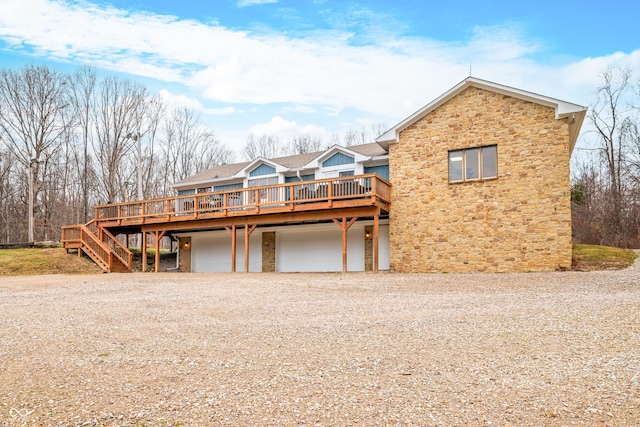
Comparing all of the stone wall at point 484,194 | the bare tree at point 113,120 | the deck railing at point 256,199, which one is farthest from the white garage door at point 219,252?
the bare tree at point 113,120

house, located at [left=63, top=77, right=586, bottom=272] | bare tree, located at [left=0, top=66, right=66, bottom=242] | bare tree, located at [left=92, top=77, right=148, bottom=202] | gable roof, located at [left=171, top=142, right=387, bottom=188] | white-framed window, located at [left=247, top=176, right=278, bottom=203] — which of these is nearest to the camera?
house, located at [left=63, top=77, right=586, bottom=272]

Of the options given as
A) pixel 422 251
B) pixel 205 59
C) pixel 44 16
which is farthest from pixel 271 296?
pixel 205 59

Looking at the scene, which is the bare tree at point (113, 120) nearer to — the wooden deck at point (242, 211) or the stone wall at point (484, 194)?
the wooden deck at point (242, 211)

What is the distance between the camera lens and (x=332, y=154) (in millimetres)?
20859

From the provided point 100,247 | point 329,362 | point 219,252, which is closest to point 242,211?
point 219,252

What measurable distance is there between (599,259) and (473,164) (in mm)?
5556

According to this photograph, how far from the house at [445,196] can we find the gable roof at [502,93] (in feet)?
0.13

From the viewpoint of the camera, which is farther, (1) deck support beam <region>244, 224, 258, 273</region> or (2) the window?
(1) deck support beam <region>244, 224, 258, 273</region>

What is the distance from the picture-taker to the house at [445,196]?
15281mm

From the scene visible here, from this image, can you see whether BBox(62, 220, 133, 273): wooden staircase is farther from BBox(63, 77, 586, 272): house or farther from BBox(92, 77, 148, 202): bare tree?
BBox(92, 77, 148, 202): bare tree

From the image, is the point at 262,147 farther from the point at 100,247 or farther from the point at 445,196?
the point at 445,196

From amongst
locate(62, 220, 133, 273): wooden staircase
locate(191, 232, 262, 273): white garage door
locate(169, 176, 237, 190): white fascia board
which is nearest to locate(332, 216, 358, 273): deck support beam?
locate(191, 232, 262, 273): white garage door

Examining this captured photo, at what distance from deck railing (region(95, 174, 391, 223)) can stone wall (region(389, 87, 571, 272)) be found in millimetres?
1467

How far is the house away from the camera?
50.1 ft
